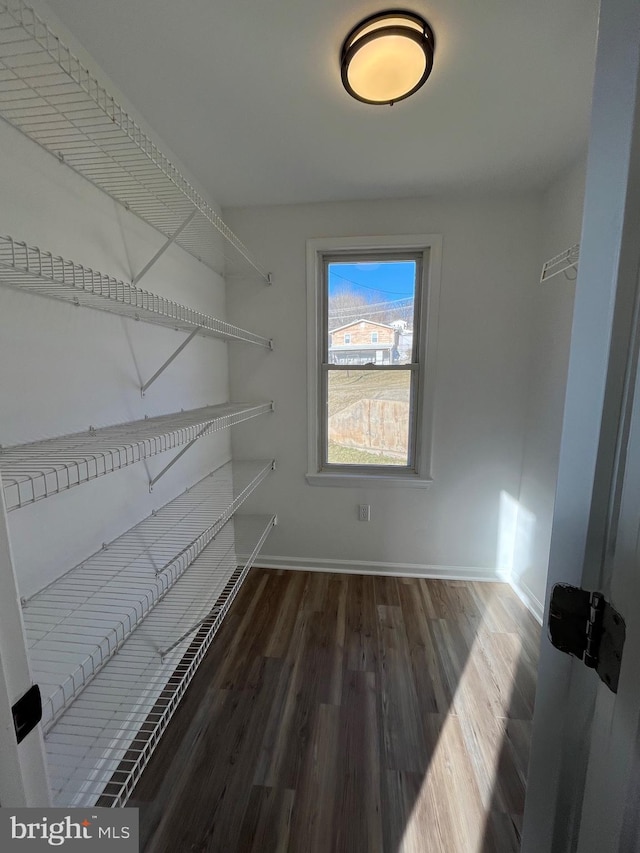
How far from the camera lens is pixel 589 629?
0.42 metres

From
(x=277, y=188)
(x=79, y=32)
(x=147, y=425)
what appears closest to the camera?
(x=79, y=32)

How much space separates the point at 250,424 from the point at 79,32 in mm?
1840

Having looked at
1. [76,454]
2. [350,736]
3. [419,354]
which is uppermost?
[419,354]

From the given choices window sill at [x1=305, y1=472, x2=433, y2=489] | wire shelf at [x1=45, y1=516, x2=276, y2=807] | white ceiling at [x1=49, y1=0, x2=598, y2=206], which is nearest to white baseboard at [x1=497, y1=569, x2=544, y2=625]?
window sill at [x1=305, y1=472, x2=433, y2=489]

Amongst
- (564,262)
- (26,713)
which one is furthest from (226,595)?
(564,262)

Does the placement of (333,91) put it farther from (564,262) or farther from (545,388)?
(545,388)

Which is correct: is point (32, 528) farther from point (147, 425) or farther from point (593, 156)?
point (593, 156)

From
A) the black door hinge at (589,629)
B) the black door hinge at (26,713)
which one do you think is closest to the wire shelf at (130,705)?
the black door hinge at (26,713)

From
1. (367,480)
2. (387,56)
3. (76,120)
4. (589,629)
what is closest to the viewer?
(589,629)

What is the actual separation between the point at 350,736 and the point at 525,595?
144 centimetres

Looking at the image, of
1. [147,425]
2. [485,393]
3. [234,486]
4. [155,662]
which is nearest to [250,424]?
[234,486]

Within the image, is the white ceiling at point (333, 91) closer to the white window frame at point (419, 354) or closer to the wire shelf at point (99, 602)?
the white window frame at point (419, 354)

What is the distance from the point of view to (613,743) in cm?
39

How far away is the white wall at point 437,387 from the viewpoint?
2.11m
